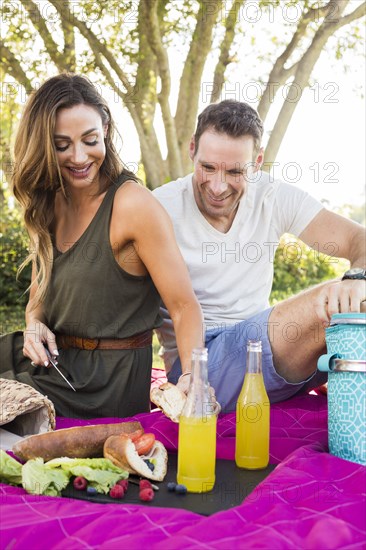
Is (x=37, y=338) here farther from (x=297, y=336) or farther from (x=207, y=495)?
(x=207, y=495)

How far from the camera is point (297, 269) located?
1157cm

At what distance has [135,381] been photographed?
3125 millimetres

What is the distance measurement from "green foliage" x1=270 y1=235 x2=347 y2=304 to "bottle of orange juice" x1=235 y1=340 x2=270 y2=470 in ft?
28.8

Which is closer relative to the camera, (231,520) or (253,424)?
(231,520)

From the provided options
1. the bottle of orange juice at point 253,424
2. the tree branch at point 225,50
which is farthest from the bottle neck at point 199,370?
the tree branch at point 225,50

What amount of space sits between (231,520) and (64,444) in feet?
2.15

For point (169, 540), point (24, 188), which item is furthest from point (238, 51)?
point (169, 540)

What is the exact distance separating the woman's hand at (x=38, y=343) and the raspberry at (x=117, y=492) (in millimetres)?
1119

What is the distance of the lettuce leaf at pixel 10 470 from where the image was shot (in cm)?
212

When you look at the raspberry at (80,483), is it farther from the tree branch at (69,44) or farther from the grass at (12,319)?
the tree branch at (69,44)

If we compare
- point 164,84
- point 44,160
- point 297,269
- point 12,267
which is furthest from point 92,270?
point 297,269

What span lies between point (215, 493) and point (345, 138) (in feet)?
49.4

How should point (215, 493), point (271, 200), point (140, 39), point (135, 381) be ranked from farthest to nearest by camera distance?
point (140, 39), point (271, 200), point (135, 381), point (215, 493)

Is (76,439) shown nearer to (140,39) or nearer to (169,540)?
(169,540)
